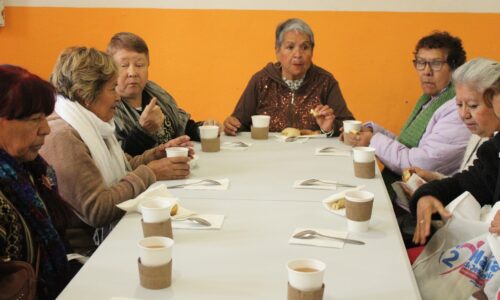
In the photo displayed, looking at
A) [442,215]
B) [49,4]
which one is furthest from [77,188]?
[49,4]

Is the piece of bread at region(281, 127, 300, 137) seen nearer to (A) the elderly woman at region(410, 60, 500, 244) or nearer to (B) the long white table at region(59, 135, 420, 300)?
(B) the long white table at region(59, 135, 420, 300)

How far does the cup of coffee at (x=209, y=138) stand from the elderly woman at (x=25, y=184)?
1187 mm

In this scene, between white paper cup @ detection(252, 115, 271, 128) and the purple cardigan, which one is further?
white paper cup @ detection(252, 115, 271, 128)

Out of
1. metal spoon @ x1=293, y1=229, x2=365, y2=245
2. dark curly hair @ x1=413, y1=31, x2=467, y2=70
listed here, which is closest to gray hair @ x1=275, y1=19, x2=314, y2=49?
dark curly hair @ x1=413, y1=31, x2=467, y2=70

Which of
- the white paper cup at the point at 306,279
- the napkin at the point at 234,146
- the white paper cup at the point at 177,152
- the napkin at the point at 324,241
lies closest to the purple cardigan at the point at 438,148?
the napkin at the point at 234,146

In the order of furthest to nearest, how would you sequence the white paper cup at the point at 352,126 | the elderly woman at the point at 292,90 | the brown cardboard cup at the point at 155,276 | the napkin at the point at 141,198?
1. the elderly woman at the point at 292,90
2. the white paper cup at the point at 352,126
3. the napkin at the point at 141,198
4. the brown cardboard cup at the point at 155,276

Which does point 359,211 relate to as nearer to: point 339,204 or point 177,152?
point 339,204

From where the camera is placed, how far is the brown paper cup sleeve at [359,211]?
179cm

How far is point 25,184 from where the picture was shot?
1.72 meters

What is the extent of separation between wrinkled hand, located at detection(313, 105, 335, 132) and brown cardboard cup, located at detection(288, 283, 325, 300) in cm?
224

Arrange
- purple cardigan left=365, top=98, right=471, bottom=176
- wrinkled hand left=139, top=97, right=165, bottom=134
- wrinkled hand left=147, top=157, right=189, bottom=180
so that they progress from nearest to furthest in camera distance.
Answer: wrinkled hand left=147, top=157, right=189, bottom=180 < purple cardigan left=365, top=98, right=471, bottom=176 < wrinkled hand left=139, top=97, right=165, bottom=134

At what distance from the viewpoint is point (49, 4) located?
4789 mm

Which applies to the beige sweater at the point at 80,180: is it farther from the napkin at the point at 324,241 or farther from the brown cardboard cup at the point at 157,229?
the napkin at the point at 324,241

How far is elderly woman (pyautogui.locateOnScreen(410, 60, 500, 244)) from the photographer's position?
7.54 feet
